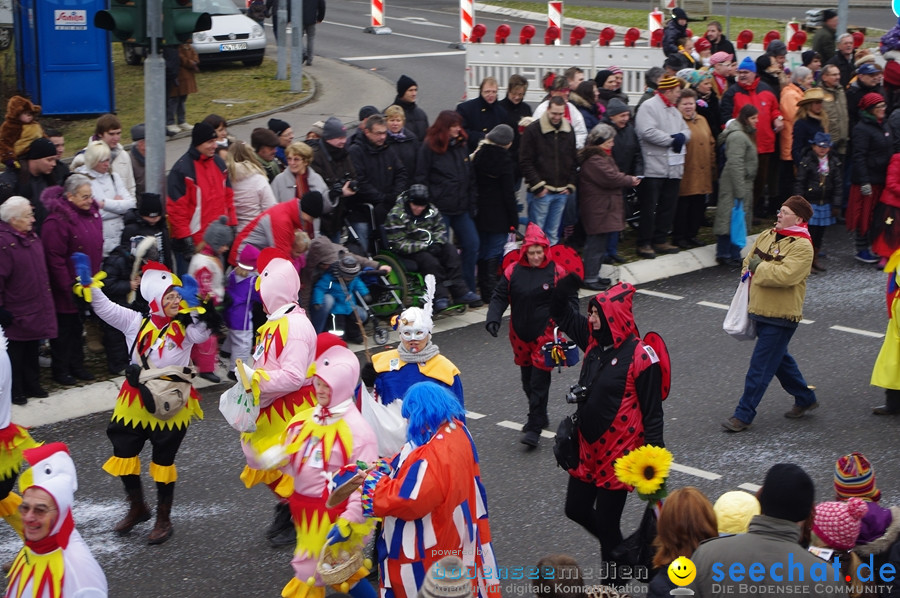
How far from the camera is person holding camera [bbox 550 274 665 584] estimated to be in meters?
6.55

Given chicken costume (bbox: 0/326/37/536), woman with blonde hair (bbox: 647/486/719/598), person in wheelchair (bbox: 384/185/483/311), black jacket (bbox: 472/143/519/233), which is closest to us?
woman with blonde hair (bbox: 647/486/719/598)

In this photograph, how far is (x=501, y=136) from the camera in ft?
38.2

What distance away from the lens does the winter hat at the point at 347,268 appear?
10.5m

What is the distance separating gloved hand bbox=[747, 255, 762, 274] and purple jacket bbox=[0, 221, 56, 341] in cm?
552

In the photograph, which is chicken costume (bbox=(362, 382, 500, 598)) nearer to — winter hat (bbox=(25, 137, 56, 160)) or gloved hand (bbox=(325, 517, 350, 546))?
gloved hand (bbox=(325, 517, 350, 546))

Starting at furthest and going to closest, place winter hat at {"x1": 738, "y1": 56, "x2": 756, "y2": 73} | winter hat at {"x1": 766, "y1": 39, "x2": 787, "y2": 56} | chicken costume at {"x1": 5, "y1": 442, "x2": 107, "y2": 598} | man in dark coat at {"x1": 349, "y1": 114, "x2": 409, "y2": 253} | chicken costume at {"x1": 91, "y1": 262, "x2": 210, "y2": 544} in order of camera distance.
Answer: winter hat at {"x1": 766, "y1": 39, "x2": 787, "y2": 56} → winter hat at {"x1": 738, "y1": 56, "x2": 756, "y2": 73} → man in dark coat at {"x1": 349, "y1": 114, "x2": 409, "y2": 253} → chicken costume at {"x1": 91, "y1": 262, "x2": 210, "y2": 544} → chicken costume at {"x1": 5, "y1": 442, "x2": 107, "y2": 598}

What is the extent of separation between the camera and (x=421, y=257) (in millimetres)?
11391

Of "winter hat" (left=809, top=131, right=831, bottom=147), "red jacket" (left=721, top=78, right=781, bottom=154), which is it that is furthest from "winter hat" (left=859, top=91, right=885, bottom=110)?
"red jacket" (left=721, top=78, right=781, bottom=154)

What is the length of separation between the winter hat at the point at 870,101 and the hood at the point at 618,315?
7.69 meters

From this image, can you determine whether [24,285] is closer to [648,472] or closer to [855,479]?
[648,472]

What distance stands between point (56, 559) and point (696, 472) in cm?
458

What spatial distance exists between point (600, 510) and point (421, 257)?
16.8 ft

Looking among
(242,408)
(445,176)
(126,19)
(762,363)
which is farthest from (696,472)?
(126,19)

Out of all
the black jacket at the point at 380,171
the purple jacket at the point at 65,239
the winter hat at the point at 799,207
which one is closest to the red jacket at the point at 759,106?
the black jacket at the point at 380,171
